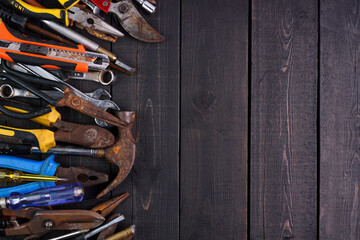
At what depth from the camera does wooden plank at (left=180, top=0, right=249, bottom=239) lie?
1.15 metres

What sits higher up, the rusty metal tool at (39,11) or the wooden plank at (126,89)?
the rusty metal tool at (39,11)

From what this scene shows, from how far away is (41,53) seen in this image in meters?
0.99

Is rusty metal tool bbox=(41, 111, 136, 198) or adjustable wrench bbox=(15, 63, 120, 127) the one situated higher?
adjustable wrench bbox=(15, 63, 120, 127)

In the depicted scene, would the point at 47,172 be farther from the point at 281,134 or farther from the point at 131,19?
the point at 281,134

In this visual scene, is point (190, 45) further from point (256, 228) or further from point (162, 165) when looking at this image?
point (256, 228)

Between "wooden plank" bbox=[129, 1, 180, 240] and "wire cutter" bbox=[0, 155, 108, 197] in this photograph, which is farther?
"wooden plank" bbox=[129, 1, 180, 240]

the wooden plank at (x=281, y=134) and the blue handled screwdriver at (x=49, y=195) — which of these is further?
the wooden plank at (x=281, y=134)

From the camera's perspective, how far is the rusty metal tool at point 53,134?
1.01 meters

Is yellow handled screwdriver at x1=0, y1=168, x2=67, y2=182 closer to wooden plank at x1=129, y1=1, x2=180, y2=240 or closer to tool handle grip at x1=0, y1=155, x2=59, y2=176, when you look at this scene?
tool handle grip at x1=0, y1=155, x2=59, y2=176

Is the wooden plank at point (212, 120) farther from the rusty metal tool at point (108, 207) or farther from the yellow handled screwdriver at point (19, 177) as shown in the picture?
the yellow handled screwdriver at point (19, 177)

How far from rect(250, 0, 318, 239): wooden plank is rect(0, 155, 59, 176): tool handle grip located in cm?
70

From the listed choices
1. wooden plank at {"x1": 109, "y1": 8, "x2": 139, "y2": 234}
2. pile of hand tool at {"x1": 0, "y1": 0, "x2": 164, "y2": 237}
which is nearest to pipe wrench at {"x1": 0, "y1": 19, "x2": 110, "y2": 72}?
pile of hand tool at {"x1": 0, "y1": 0, "x2": 164, "y2": 237}

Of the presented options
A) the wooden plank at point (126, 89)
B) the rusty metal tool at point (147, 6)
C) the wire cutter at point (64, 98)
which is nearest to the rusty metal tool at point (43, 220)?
the wooden plank at point (126, 89)

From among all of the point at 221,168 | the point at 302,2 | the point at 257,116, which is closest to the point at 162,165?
the point at 221,168
